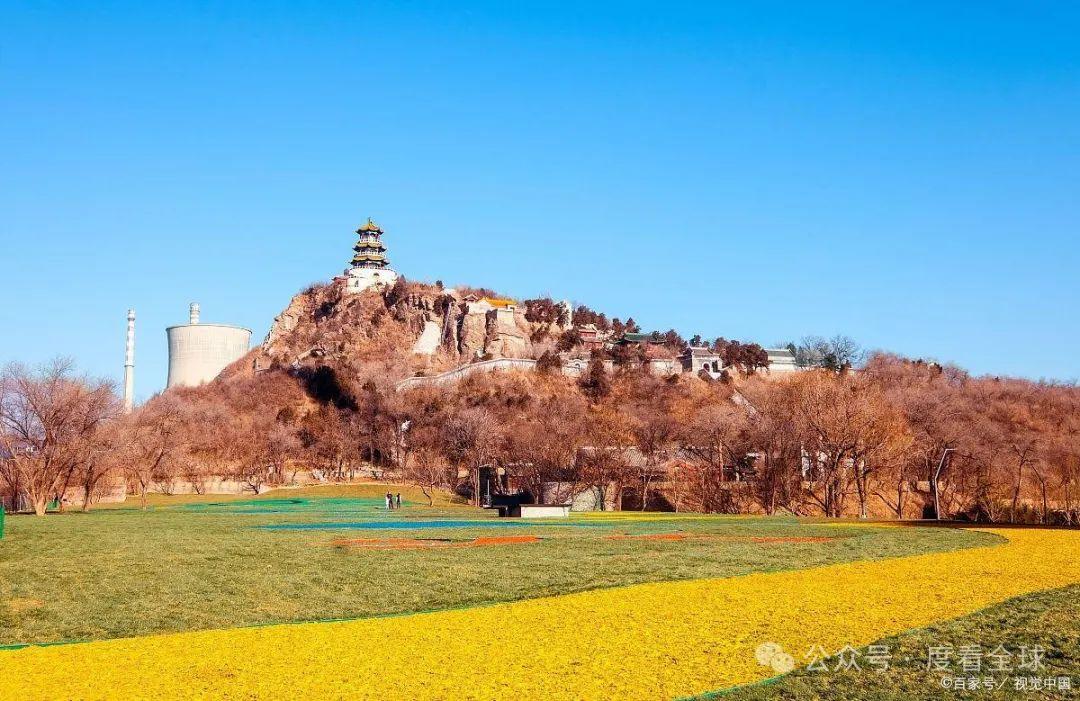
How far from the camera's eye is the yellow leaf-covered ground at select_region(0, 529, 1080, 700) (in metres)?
10.8

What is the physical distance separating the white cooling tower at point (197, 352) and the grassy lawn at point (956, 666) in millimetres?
128236

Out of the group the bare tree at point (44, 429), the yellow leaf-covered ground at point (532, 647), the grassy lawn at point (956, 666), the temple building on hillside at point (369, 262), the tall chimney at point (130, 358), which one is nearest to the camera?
the grassy lawn at point (956, 666)

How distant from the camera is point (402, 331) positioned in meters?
138

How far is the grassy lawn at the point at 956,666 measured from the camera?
10062 mm

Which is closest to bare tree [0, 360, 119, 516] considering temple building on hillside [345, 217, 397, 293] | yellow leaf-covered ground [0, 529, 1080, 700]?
yellow leaf-covered ground [0, 529, 1080, 700]

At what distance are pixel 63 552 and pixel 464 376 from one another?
93.8 m

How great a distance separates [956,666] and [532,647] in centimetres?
520

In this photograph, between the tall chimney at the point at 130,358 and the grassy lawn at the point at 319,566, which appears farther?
the tall chimney at the point at 130,358

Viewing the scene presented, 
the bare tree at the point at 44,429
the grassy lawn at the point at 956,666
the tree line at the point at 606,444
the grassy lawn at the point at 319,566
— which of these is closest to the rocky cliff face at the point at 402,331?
the tree line at the point at 606,444

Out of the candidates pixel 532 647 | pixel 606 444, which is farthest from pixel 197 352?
pixel 532 647

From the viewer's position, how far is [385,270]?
519ft

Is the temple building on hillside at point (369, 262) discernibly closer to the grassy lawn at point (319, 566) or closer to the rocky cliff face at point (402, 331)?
the rocky cliff face at point (402, 331)

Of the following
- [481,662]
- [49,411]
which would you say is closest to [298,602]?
[481,662]

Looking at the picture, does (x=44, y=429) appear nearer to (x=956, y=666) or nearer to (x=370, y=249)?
(x=956, y=666)
